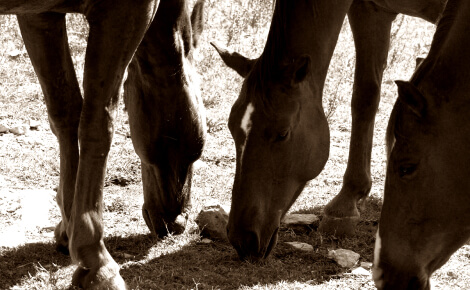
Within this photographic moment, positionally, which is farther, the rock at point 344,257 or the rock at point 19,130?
the rock at point 19,130

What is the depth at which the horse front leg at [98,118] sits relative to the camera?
411cm

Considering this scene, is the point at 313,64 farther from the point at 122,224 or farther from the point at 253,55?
the point at 253,55

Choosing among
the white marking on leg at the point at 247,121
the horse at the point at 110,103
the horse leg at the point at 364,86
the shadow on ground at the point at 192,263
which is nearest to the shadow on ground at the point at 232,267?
the shadow on ground at the point at 192,263

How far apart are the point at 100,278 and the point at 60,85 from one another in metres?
1.11

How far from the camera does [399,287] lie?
3662 mm

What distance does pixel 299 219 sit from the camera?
5.63 meters

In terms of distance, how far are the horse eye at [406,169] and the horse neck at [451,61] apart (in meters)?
0.33

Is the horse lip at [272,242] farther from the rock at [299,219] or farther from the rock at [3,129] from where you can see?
the rock at [3,129]

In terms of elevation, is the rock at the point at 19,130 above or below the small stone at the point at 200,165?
above

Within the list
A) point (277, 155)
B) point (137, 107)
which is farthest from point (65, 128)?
point (277, 155)

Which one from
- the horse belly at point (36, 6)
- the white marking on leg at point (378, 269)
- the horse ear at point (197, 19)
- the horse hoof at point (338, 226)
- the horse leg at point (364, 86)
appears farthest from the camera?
the horse leg at point (364, 86)

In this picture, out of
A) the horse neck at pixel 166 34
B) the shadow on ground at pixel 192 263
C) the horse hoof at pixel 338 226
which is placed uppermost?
the horse neck at pixel 166 34

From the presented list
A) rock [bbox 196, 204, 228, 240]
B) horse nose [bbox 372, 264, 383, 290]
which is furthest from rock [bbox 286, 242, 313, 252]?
horse nose [bbox 372, 264, 383, 290]

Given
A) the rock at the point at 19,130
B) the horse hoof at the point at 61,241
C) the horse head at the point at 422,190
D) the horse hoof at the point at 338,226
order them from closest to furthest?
the horse head at the point at 422,190
the horse hoof at the point at 61,241
the horse hoof at the point at 338,226
the rock at the point at 19,130
